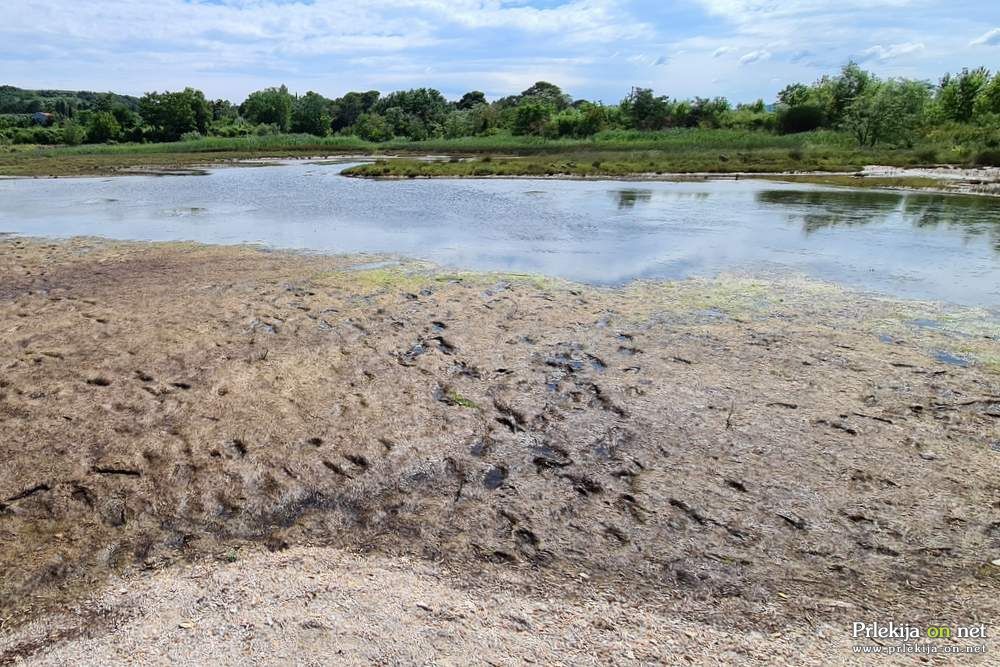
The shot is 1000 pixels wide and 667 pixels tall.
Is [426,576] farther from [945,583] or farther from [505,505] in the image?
[945,583]

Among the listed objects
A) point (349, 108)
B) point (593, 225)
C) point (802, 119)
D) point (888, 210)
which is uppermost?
point (349, 108)

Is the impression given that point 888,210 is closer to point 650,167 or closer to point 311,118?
point 650,167

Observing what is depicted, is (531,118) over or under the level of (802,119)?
over

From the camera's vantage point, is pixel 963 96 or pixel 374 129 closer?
pixel 963 96

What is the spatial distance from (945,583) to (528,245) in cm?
1074

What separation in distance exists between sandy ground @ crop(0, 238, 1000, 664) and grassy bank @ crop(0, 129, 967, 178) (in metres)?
26.9

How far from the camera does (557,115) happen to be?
7331 centimetres

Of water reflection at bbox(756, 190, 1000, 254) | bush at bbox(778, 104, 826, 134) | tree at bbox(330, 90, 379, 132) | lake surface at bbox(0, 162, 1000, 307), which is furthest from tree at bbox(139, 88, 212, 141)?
water reflection at bbox(756, 190, 1000, 254)

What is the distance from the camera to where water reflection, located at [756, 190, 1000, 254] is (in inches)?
634

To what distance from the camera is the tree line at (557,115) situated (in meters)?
47.1

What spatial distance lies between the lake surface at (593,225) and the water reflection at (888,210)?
57mm

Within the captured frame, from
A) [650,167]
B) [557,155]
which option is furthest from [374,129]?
[650,167]

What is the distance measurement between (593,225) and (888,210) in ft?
31.7

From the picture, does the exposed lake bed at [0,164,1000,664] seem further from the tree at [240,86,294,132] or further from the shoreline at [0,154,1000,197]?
the tree at [240,86,294,132]
